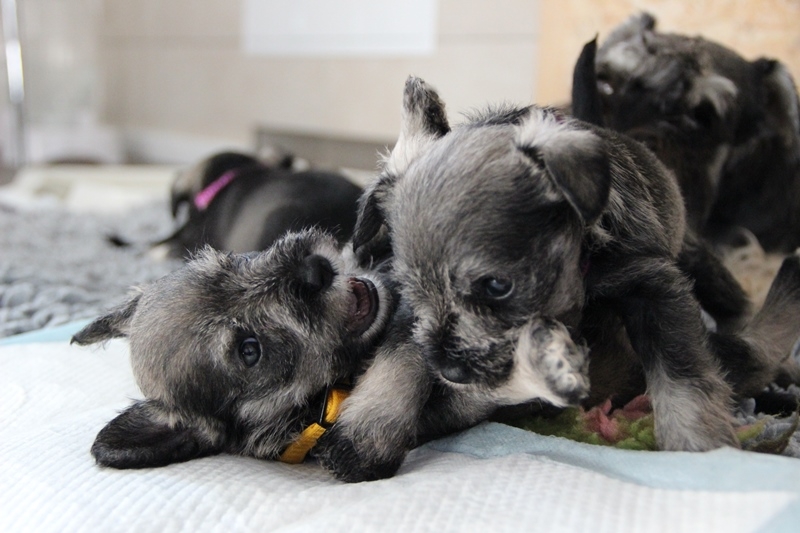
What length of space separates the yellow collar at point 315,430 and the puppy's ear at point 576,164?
2.04ft

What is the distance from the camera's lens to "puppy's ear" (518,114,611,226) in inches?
49.1

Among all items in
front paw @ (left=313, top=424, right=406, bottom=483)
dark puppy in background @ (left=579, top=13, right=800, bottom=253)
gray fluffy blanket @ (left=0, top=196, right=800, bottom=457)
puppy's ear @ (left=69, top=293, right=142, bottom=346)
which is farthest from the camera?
dark puppy in background @ (left=579, top=13, right=800, bottom=253)

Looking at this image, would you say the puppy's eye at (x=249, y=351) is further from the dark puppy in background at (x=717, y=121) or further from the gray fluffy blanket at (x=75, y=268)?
the dark puppy in background at (x=717, y=121)

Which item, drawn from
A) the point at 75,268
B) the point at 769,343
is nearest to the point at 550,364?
the point at 769,343

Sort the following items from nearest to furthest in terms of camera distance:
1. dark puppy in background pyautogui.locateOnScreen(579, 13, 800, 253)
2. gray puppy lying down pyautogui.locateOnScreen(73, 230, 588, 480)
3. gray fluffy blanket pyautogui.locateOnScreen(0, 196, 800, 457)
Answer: gray puppy lying down pyautogui.locateOnScreen(73, 230, 588, 480) → gray fluffy blanket pyautogui.locateOnScreen(0, 196, 800, 457) → dark puppy in background pyautogui.locateOnScreen(579, 13, 800, 253)

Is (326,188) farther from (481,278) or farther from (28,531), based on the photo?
(28,531)

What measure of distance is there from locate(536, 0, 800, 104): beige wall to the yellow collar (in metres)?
2.12

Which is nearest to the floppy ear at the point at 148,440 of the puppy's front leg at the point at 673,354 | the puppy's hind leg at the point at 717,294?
the puppy's front leg at the point at 673,354

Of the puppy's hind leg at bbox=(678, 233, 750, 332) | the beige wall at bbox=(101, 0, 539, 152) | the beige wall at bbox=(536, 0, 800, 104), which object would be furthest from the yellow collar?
the beige wall at bbox=(101, 0, 539, 152)

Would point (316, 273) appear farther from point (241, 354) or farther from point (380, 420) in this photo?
point (380, 420)

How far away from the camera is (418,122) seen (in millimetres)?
1608

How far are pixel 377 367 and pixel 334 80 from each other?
4140mm

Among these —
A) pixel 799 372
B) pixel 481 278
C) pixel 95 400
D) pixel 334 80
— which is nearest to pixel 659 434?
pixel 481 278

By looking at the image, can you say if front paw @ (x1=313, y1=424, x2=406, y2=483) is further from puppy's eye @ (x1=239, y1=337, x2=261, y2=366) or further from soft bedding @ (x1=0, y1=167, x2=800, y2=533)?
puppy's eye @ (x1=239, y1=337, x2=261, y2=366)
